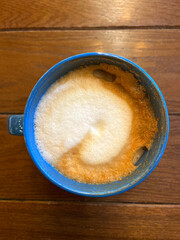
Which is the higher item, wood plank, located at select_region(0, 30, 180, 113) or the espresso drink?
wood plank, located at select_region(0, 30, 180, 113)

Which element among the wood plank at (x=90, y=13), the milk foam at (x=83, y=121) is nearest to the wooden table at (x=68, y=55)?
the wood plank at (x=90, y=13)

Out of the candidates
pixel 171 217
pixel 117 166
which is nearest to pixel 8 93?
pixel 117 166

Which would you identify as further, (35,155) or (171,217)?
(171,217)

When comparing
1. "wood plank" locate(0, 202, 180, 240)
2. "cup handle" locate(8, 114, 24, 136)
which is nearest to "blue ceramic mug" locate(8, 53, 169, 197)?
"cup handle" locate(8, 114, 24, 136)

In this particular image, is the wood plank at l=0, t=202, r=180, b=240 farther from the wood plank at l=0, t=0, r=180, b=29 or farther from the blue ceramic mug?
the wood plank at l=0, t=0, r=180, b=29

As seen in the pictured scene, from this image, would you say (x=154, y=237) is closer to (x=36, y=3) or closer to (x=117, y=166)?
(x=117, y=166)

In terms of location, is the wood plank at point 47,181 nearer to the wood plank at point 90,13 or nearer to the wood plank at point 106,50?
the wood plank at point 106,50

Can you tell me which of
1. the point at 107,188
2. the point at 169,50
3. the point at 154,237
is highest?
the point at 169,50
